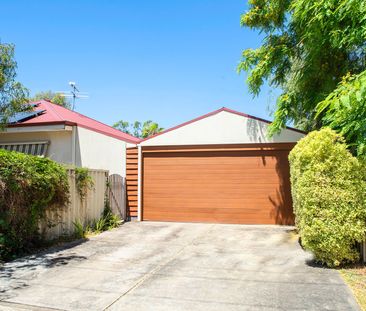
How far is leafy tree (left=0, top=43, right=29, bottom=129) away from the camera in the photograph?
10.7 m

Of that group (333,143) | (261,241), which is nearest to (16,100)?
(261,241)

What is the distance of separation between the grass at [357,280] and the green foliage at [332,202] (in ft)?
0.61

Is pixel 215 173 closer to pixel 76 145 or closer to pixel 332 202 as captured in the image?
pixel 76 145

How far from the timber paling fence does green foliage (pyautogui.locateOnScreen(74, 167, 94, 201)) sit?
97mm

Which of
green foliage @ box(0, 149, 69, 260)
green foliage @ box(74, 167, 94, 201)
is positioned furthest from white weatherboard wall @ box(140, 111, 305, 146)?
green foliage @ box(0, 149, 69, 260)

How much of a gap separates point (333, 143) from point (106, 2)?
8.01 meters

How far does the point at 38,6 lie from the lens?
10297mm

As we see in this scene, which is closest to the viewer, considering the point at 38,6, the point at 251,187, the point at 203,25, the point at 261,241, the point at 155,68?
the point at 261,241

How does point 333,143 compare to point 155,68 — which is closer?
point 333,143

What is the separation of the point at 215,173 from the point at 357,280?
6.39 metres

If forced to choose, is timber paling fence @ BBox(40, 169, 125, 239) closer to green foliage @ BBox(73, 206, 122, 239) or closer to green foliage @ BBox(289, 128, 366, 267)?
green foliage @ BBox(73, 206, 122, 239)

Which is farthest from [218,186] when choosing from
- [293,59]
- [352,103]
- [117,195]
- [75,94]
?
[75,94]

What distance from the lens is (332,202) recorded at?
242 inches

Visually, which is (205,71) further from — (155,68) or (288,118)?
(288,118)
